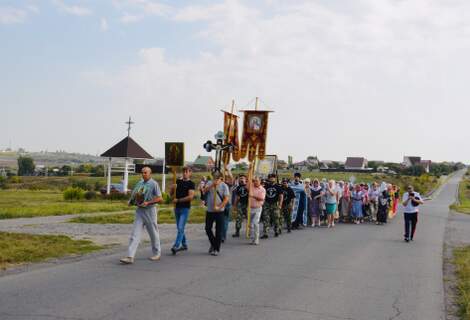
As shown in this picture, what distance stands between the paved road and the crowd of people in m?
0.62

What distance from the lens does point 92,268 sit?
32.2 ft

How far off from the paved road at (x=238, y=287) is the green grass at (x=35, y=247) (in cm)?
96

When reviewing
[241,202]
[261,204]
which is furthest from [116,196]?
[261,204]

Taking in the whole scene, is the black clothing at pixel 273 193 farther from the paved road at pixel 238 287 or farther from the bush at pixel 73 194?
the bush at pixel 73 194

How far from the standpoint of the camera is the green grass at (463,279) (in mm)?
7566

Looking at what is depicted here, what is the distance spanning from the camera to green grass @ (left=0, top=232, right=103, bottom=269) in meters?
10.6

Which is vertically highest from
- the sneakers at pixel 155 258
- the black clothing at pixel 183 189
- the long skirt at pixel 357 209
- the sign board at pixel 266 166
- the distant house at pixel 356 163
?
the distant house at pixel 356 163

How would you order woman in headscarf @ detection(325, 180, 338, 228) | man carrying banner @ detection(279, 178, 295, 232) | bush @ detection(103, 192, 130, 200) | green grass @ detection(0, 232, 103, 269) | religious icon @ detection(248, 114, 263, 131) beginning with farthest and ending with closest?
bush @ detection(103, 192, 130, 200) < woman in headscarf @ detection(325, 180, 338, 228) < man carrying banner @ detection(279, 178, 295, 232) < religious icon @ detection(248, 114, 263, 131) < green grass @ detection(0, 232, 103, 269)

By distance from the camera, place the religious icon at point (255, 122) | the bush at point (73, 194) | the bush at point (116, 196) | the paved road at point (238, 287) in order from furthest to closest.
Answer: the bush at point (116, 196) < the bush at point (73, 194) < the religious icon at point (255, 122) < the paved road at point (238, 287)

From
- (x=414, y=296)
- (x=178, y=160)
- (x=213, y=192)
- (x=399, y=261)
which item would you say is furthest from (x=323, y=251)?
(x=414, y=296)

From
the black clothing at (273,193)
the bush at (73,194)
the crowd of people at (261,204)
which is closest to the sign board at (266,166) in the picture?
the crowd of people at (261,204)

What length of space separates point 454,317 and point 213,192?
234 inches

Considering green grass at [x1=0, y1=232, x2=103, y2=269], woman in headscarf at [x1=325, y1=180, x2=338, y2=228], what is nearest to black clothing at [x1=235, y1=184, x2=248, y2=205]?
green grass at [x1=0, y1=232, x2=103, y2=269]

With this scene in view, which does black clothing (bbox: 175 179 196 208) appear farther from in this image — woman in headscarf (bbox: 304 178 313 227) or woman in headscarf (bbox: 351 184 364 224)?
woman in headscarf (bbox: 351 184 364 224)
